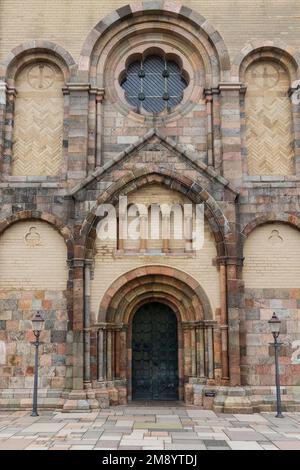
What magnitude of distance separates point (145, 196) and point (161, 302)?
3.33 metres

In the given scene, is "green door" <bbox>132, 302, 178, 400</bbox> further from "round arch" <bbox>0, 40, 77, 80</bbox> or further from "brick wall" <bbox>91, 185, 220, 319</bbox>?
"round arch" <bbox>0, 40, 77, 80</bbox>

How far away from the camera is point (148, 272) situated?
15.8m

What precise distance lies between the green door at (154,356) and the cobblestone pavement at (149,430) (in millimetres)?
1042

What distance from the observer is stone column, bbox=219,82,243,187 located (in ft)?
53.6

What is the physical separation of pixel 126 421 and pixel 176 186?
22.7ft

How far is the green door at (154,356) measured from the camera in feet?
52.8

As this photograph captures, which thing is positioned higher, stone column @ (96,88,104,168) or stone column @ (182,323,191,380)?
stone column @ (96,88,104,168)

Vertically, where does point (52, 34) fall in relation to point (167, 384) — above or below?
above

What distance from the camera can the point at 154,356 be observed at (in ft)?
53.1

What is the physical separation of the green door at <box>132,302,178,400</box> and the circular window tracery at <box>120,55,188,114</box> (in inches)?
263

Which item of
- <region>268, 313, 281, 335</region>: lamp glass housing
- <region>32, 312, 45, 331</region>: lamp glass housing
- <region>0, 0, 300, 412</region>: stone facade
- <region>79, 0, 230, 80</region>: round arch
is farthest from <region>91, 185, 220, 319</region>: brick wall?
<region>79, 0, 230, 80</region>: round arch

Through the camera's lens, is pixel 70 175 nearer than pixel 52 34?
Yes

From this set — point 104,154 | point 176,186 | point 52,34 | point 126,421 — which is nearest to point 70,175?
point 104,154

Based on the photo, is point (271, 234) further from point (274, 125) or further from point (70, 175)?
point (70, 175)
